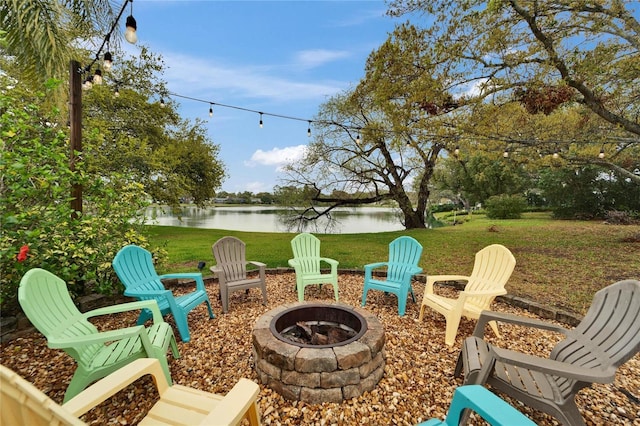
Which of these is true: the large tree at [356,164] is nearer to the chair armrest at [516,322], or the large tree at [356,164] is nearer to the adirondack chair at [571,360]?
the chair armrest at [516,322]

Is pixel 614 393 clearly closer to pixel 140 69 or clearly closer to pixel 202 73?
pixel 202 73

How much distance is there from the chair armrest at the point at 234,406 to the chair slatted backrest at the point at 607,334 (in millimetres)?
1782

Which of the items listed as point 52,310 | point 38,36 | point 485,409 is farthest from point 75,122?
point 485,409

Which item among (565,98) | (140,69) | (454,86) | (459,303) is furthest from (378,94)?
(140,69)

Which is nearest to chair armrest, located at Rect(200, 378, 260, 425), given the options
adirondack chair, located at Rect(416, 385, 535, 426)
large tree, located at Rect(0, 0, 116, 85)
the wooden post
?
adirondack chair, located at Rect(416, 385, 535, 426)

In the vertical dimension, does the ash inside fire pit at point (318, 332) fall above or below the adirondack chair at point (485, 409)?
below

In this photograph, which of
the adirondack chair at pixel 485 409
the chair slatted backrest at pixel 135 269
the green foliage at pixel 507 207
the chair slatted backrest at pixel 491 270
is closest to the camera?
the adirondack chair at pixel 485 409

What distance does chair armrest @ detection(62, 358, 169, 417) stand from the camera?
1.23 meters

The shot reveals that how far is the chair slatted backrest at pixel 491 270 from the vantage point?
2.91 meters

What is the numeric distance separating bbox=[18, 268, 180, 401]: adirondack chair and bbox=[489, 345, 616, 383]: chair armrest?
2.22m

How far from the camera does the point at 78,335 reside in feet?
6.44

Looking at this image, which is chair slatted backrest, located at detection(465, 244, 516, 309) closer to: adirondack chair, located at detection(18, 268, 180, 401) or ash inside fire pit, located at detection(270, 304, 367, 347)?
ash inside fire pit, located at detection(270, 304, 367, 347)

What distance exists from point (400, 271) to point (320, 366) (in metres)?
2.11

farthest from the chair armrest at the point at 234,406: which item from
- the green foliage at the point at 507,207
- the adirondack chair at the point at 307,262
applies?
the green foliage at the point at 507,207
